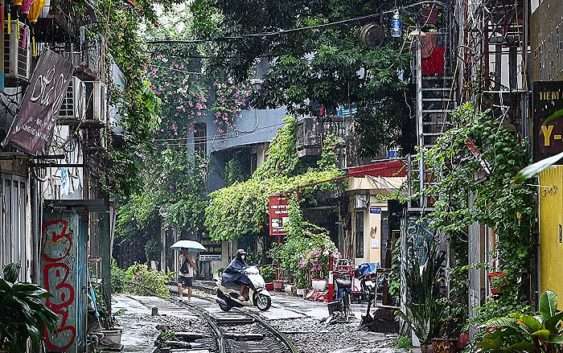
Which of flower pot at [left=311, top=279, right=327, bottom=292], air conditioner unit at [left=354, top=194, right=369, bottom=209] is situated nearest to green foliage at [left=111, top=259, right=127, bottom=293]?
flower pot at [left=311, top=279, right=327, bottom=292]

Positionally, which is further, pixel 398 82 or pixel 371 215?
pixel 371 215

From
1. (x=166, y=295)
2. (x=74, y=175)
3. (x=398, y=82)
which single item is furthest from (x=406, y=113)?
(x=166, y=295)

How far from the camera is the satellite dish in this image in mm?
19719

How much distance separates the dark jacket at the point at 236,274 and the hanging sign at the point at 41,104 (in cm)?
1447

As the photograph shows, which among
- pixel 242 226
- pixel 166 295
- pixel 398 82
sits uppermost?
pixel 398 82

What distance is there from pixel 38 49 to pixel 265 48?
9.23m

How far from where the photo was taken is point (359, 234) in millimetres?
32062

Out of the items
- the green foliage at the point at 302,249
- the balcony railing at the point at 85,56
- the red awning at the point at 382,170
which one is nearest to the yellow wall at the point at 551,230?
the balcony railing at the point at 85,56

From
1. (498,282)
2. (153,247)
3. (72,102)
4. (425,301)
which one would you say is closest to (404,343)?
(425,301)

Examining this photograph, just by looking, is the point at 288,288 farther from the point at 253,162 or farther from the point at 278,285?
the point at 253,162

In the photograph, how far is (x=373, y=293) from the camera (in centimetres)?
2158

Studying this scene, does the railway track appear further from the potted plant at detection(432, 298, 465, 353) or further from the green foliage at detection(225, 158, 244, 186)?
the green foliage at detection(225, 158, 244, 186)

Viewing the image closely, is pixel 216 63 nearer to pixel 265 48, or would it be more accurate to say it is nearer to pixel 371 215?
pixel 265 48

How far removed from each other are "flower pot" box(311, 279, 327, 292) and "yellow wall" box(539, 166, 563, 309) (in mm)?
19298
